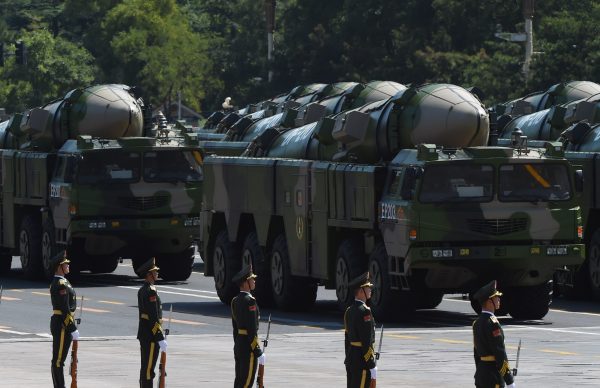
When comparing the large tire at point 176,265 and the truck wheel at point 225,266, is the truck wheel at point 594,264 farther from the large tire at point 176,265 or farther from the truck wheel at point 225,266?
the large tire at point 176,265

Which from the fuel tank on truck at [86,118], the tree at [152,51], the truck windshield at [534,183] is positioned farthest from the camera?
the tree at [152,51]

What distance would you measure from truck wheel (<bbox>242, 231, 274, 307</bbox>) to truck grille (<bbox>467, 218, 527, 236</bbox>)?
5386mm

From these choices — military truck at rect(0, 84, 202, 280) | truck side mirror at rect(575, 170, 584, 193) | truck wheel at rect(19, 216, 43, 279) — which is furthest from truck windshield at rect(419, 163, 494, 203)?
truck wheel at rect(19, 216, 43, 279)

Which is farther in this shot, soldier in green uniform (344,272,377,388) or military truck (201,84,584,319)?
military truck (201,84,584,319)

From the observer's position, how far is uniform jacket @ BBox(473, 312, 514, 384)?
19.5 meters

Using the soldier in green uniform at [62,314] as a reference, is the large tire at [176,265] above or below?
below

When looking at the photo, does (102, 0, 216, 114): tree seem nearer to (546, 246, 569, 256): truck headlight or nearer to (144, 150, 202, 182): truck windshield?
(144, 150, 202, 182): truck windshield

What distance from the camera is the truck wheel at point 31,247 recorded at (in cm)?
4322

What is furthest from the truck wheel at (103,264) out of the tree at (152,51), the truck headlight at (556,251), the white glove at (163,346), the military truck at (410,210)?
the tree at (152,51)

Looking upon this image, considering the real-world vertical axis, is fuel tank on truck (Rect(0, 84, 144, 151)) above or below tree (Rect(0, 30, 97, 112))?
above

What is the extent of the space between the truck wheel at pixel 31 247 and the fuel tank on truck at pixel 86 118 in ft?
5.56

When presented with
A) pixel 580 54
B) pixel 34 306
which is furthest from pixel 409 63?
pixel 34 306

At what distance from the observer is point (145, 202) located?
4122 cm

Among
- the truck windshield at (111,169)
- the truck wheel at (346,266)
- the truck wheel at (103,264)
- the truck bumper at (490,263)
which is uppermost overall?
the truck bumper at (490,263)
